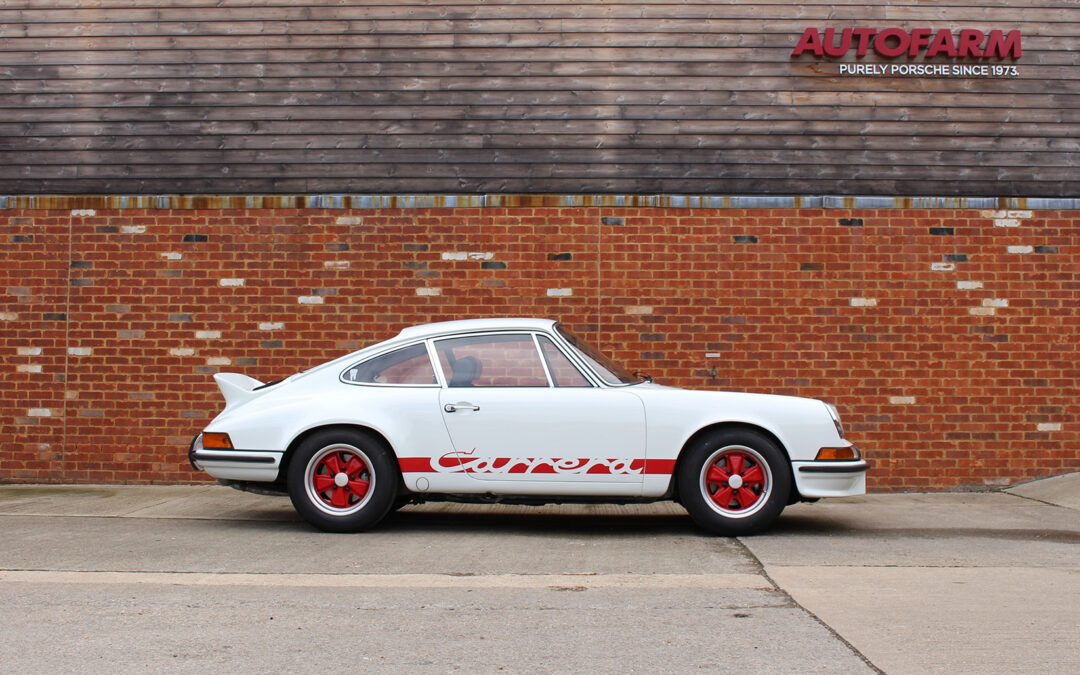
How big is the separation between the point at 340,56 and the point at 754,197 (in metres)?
4.14

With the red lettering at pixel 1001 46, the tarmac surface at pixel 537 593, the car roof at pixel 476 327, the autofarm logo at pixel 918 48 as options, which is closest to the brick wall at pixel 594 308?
the autofarm logo at pixel 918 48

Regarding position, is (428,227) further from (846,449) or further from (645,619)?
(645,619)

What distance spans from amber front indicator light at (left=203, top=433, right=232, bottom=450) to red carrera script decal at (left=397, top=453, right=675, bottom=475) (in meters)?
1.14

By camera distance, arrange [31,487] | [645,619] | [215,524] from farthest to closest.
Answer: [31,487] → [215,524] → [645,619]

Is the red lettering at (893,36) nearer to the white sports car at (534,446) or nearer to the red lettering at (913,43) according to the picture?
the red lettering at (913,43)

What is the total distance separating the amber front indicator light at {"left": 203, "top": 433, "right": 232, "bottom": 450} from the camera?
21.2 feet

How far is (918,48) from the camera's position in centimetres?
959

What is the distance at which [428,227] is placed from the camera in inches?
372

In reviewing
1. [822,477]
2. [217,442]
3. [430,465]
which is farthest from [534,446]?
[217,442]

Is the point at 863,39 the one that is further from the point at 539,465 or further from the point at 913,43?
the point at 539,465

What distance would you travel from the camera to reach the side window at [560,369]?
646cm

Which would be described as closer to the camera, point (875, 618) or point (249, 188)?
point (875, 618)

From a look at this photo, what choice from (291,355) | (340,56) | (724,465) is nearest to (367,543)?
(724,465)

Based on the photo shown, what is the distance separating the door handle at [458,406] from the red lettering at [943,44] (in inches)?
239
